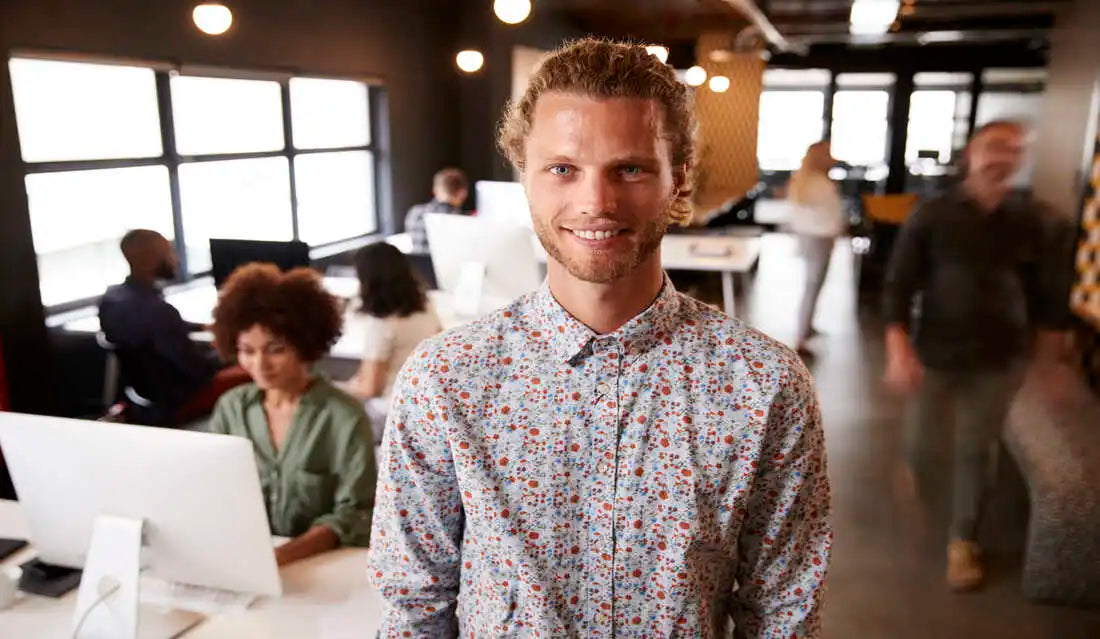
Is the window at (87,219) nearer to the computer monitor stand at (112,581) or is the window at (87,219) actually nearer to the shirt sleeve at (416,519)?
the computer monitor stand at (112,581)

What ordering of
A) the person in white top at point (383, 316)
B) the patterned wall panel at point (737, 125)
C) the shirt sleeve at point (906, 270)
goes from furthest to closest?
the patterned wall panel at point (737, 125), the person in white top at point (383, 316), the shirt sleeve at point (906, 270)

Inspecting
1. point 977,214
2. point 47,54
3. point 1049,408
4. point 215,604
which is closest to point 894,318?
point 977,214

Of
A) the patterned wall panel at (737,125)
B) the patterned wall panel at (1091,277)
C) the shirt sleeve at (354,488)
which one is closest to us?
the shirt sleeve at (354,488)

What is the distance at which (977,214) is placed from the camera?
2584 mm

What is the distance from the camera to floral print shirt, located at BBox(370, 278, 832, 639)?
3.38 ft

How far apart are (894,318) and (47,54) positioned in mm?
3694

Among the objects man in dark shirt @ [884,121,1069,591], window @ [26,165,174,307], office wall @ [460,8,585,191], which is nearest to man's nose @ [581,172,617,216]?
man in dark shirt @ [884,121,1069,591]

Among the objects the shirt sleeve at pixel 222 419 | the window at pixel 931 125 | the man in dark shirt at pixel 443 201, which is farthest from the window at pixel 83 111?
the window at pixel 931 125

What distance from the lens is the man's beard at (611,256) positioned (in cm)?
100

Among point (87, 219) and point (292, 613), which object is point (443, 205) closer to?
point (87, 219)

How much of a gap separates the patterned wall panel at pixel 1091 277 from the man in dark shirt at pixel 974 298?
1.86 meters

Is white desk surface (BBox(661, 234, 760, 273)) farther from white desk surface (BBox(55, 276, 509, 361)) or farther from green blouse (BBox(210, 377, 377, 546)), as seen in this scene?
green blouse (BBox(210, 377, 377, 546))

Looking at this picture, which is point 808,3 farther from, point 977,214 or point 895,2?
point 977,214

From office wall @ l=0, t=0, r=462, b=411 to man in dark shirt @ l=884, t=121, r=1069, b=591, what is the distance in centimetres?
358
